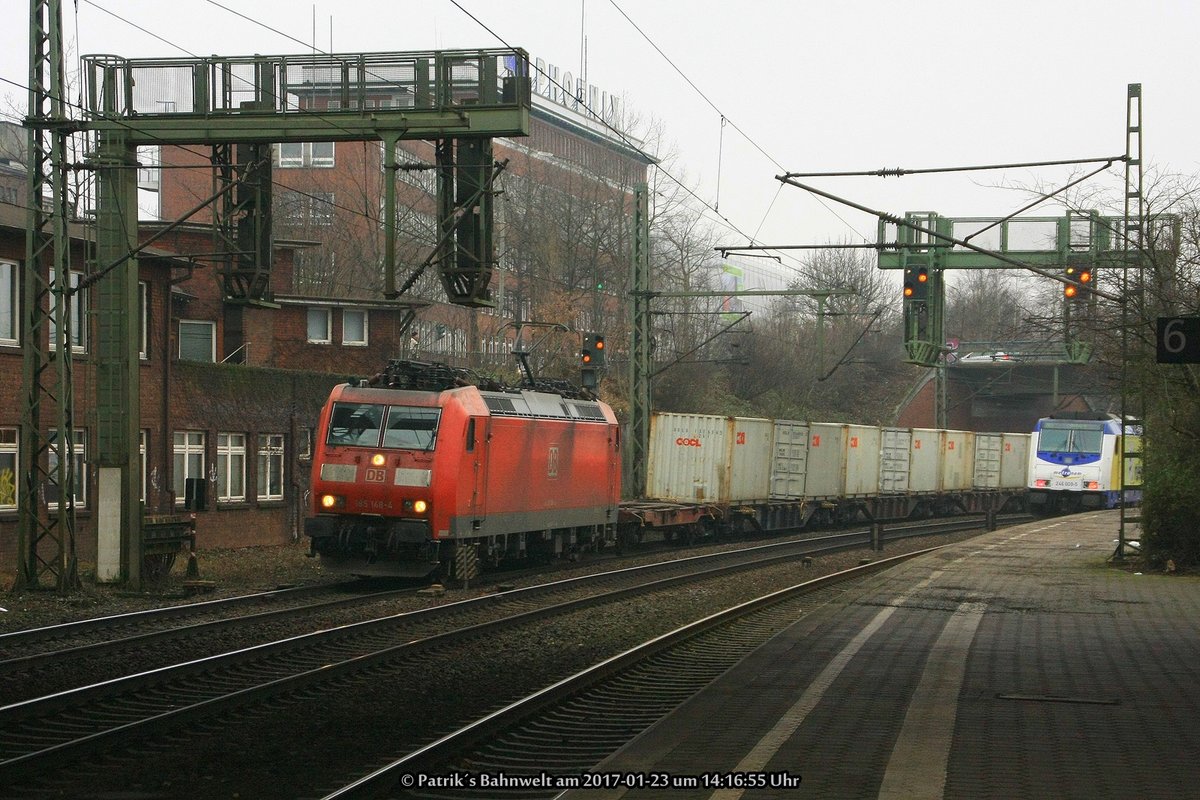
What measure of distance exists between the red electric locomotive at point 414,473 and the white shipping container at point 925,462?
79.4 feet

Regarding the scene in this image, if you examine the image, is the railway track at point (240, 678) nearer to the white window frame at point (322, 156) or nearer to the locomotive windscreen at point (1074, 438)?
the locomotive windscreen at point (1074, 438)

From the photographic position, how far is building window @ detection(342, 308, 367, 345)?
3825cm

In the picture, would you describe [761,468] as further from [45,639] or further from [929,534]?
[45,639]

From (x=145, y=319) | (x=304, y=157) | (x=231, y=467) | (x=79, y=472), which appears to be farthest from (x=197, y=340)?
(x=304, y=157)

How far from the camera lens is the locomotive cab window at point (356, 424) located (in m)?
20.4

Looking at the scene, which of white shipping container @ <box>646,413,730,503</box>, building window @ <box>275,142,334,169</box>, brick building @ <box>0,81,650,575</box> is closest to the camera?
brick building @ <box>0,81,650,575</box>

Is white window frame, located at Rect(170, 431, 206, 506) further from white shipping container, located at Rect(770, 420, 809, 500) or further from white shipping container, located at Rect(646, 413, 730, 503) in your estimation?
white shipping container, located at Rect(770, 420, 809, 500)

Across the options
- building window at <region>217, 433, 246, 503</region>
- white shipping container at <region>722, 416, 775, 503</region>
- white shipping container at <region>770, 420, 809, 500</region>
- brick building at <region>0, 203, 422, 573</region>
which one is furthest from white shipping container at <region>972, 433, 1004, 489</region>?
building window at <region>217, 433, 246, 503</region>

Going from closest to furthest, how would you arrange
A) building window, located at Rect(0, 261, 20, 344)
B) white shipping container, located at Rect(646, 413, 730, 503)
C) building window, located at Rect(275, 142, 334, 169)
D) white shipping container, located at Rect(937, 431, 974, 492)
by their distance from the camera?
building window, located at Rect(0, 261, 20, 344) < white shipping container, located at Rect(646, 413, 730, 503) < white shipping container, located at Rect(937, 431, 974, 492) < building window, located at Rect(275, 142, 334, 169)

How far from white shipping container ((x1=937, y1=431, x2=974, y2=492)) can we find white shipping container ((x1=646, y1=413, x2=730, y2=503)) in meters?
14.7

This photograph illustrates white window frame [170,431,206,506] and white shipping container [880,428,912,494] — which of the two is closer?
white window frame [170,431,206,506]

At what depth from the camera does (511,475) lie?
22.0m

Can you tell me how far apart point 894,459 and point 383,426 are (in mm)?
25597

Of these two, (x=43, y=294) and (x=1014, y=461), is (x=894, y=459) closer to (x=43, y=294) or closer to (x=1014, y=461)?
(x=1014, y=461)
